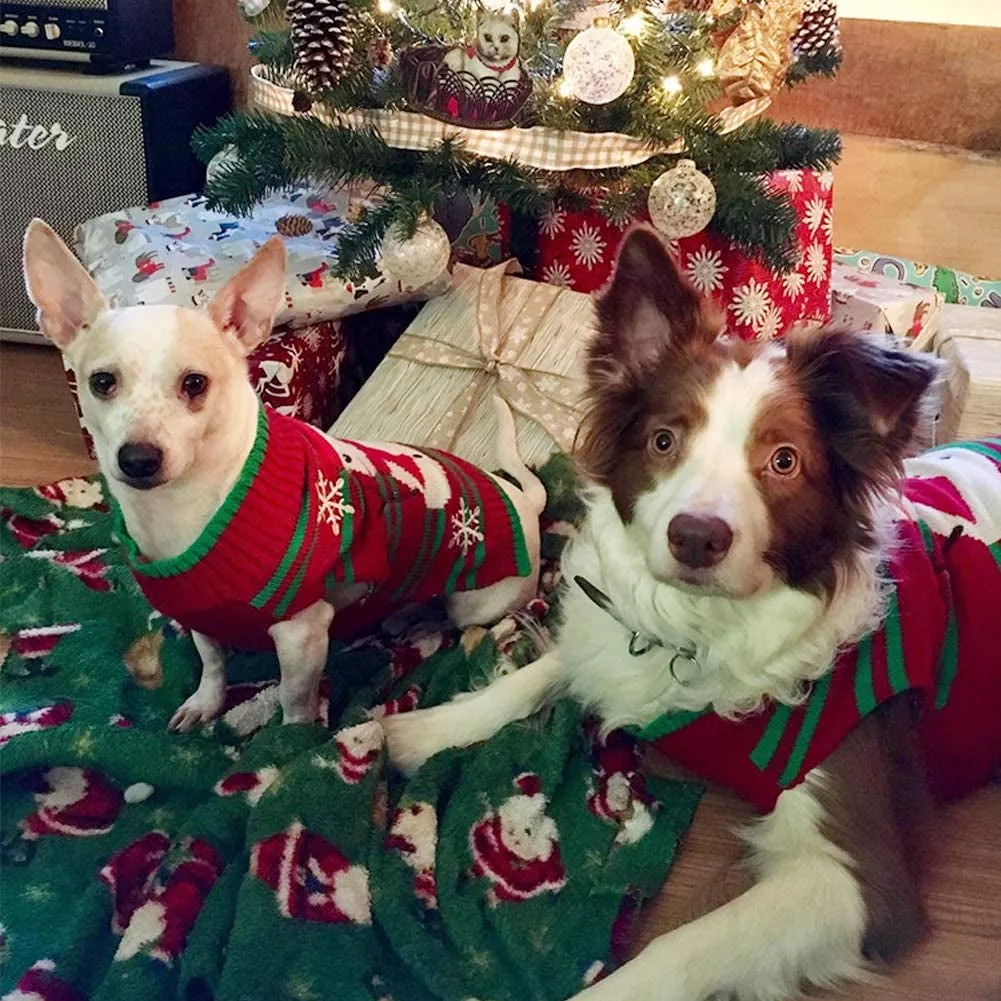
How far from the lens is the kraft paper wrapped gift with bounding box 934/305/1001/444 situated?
80.5 inches

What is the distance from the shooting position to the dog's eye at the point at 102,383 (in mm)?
1225

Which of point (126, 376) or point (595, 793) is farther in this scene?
point (595, 793)

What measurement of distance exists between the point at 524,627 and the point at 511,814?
0.41 m

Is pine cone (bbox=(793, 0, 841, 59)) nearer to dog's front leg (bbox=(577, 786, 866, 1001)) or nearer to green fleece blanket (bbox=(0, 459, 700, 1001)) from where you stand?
green fleece blanket (bbox=(0, 459, 700, 1001))

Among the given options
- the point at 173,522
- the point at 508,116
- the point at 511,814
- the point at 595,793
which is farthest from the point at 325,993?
the point at 508,116

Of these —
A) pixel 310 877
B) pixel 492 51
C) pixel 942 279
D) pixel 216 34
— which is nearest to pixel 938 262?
pixel 942 279

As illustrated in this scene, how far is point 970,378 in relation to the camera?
2039mm

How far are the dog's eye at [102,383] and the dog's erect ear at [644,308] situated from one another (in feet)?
2.00

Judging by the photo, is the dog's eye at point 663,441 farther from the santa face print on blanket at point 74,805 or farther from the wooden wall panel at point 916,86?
the wooden wall panel at point 916,86

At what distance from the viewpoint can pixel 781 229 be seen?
192cm

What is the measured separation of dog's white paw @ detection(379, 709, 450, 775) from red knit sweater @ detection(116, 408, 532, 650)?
21 cm

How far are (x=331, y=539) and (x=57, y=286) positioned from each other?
1.59 feet

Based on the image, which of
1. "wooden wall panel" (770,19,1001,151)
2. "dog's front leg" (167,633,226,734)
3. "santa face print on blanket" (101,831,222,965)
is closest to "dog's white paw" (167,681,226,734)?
"dog's front leg" (167,633,226,734)

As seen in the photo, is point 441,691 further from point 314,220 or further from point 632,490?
point 314,220
